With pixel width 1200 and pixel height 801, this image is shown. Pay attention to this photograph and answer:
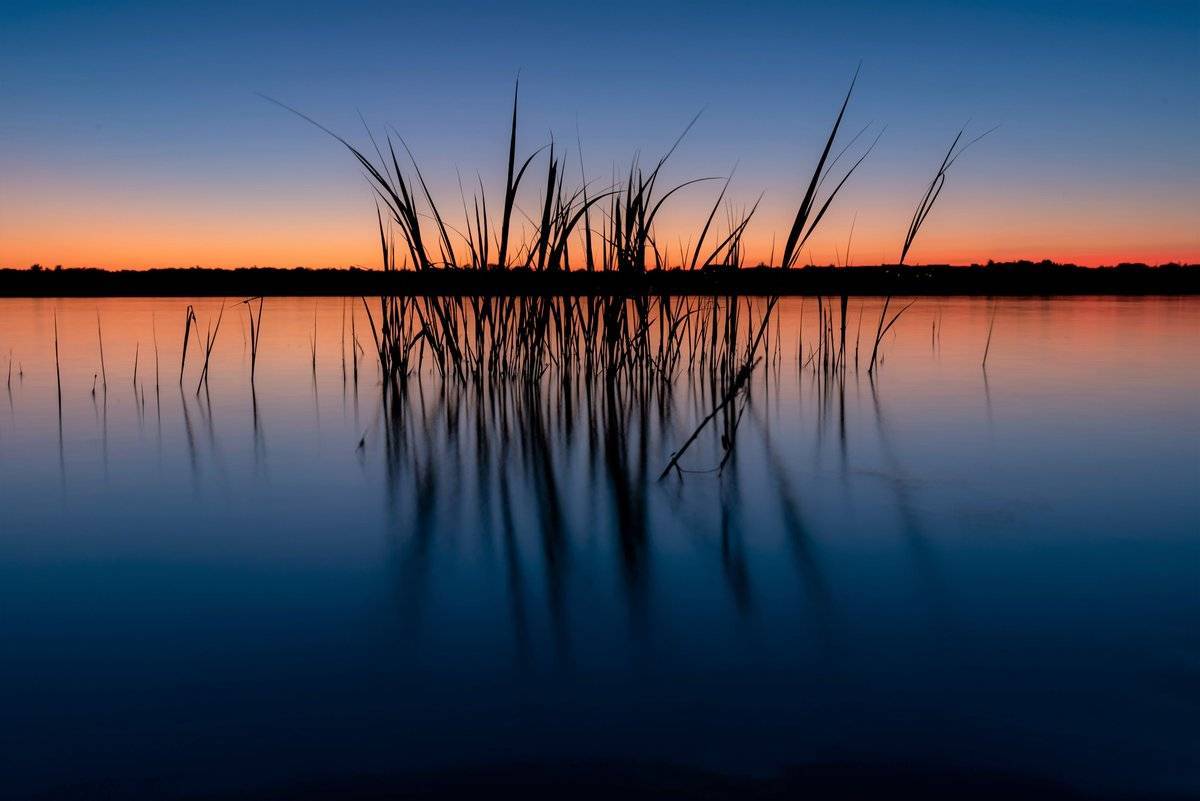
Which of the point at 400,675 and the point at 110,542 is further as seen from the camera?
the point at 110,542

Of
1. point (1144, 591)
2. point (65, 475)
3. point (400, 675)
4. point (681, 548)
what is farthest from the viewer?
point (65, 475)

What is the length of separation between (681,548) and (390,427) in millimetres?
2046

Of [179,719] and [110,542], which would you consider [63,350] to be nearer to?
[110,542]

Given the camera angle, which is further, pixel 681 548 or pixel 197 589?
pixel 681 548

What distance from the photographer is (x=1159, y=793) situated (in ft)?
2.71

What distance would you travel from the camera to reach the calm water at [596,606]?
0.92 metres

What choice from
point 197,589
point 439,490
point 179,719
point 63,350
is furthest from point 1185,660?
point 63,350

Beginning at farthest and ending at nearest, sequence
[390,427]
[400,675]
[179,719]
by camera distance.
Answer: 1. [390,427]
2. [400,675]
3. [179,719]

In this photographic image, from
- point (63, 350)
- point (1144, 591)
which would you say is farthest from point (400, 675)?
point (63, 350)

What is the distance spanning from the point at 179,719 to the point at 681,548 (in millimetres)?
975

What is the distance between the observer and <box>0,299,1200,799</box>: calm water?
0.92 meters

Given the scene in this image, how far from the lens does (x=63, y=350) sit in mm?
7203

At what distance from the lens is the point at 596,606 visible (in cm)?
137

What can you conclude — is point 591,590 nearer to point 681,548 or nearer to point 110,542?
point 681,548
